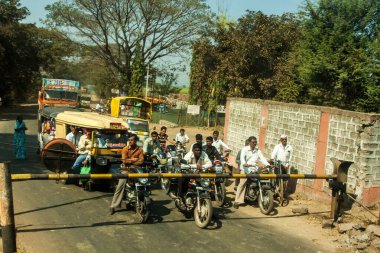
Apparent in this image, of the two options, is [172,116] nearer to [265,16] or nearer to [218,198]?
[265,16]

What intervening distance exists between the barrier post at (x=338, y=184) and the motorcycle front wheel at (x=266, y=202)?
1.44m

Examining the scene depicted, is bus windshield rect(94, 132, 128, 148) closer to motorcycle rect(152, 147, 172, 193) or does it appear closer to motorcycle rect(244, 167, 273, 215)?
motorcycle rect(152, 147, 172, 193)

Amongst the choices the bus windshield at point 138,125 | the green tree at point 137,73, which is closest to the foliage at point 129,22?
the green tree at point 137,73

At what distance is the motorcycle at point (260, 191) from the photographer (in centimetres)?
1049

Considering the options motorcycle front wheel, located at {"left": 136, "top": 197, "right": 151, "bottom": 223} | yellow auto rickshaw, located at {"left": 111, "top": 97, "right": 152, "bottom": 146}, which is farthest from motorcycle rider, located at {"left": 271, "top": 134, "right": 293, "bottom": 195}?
yellow auto rickshaw, located at {"left": 111, "top": 97, "right": 152, "bottom": 146}

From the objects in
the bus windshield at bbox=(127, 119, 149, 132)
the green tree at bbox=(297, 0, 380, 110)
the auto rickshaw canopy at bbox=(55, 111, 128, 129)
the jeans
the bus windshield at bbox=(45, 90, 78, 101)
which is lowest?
the jeans

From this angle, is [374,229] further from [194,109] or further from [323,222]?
[194,109]

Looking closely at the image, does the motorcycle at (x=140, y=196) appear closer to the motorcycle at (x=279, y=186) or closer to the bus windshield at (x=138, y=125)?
the motorcycle at (x=279, y=186)

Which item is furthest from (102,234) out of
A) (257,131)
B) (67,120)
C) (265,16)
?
(265,16)

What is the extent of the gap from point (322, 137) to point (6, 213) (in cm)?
877

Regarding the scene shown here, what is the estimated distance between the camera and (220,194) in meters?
11.1

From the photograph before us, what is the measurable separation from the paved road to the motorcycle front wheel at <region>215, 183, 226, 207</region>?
0.32 m

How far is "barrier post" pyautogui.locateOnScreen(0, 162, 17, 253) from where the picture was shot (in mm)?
6508

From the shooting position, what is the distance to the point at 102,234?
26.6 ft
